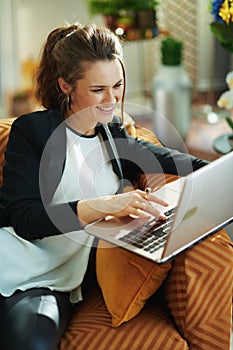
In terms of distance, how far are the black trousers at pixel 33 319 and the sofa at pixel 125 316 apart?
5 cm

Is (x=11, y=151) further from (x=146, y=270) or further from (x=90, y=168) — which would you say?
(x=146, y=270)

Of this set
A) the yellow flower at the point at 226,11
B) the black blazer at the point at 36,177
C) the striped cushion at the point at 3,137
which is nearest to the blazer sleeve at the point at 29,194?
the black blazer at the point at 36,177

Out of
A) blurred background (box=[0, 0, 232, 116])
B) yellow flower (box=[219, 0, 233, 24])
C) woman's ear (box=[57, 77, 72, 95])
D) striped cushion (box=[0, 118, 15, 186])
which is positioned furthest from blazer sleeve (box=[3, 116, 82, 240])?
blurred background (box=[0, 0, 232, 116])

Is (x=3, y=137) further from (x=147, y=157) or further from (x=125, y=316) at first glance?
(x=125, y=316)

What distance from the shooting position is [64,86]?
5.56 ft

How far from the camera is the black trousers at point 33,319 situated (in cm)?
141

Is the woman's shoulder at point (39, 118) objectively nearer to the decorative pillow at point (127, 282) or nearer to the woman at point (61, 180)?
the woman at point (61, 180)

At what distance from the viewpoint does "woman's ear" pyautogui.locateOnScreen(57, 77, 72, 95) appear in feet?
5.53

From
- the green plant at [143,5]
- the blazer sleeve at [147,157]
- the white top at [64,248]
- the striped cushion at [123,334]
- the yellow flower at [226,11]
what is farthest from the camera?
the green plant at [143,5]

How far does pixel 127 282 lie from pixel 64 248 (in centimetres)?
21

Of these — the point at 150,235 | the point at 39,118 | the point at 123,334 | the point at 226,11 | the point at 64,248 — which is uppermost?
the point at 226,11

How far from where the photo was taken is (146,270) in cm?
157

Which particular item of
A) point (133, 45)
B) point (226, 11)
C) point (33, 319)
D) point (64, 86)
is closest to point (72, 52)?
point (64, 86)

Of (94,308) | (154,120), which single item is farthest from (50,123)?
(154,120)
